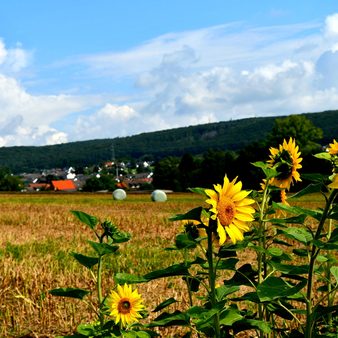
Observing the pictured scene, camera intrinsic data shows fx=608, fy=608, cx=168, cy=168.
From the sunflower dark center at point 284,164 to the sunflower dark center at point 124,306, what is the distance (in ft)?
3.37

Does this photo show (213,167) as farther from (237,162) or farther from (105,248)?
(105,248)

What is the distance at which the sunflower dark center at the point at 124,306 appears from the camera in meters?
2.96

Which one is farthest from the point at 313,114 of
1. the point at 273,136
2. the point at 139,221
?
the point at 139,221

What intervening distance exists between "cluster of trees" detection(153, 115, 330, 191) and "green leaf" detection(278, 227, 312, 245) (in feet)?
179

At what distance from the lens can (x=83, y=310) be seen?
605 centimetres

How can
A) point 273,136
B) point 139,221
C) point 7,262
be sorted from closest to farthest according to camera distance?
point 7,262, point 139,221, point 273,136

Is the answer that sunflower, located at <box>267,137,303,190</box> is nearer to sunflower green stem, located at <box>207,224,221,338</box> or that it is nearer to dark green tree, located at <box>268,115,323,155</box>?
sunflower green stem, located at <box>207,224,221,338</box>

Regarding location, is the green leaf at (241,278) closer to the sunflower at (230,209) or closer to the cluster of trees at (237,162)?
the sunflower at (230,209)

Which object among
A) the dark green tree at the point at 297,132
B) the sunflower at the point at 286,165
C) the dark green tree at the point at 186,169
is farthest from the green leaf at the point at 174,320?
the dark green tree at the point at 186,169

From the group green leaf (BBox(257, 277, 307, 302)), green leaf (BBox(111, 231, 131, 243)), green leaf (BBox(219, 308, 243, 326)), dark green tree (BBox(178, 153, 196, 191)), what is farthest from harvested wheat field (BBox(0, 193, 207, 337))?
dark green tree (BBox(178, 153, 196, 191))

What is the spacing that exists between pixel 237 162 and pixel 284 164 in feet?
239

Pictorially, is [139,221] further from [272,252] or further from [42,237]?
[272,252]

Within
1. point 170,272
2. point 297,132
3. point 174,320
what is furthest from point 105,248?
point 297,132

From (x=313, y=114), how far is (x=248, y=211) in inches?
7509
